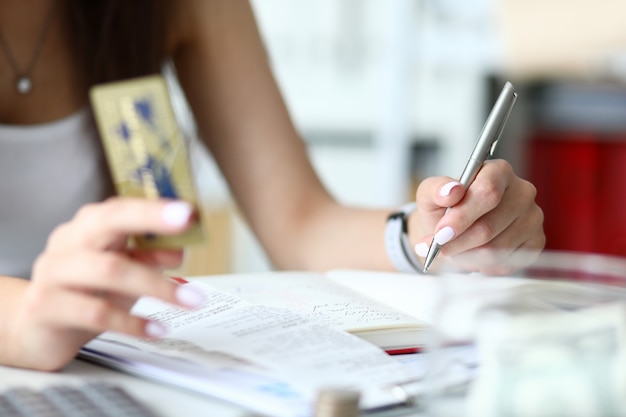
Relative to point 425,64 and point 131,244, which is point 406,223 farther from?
point 425,64

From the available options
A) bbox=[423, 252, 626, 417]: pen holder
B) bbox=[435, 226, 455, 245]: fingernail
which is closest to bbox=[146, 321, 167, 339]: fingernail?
bbox=[423, 252, 626, 417]: pen holder

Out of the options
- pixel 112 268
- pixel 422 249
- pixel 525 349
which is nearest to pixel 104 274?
pixel 112 268

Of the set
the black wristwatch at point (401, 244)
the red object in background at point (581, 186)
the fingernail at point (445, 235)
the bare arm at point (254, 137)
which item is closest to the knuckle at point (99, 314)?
the fingernail at point (445, 235)

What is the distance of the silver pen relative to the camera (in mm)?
708

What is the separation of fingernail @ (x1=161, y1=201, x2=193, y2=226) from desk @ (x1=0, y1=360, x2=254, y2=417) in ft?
0.36

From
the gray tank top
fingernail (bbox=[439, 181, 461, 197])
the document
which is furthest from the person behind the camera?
the gray tank top

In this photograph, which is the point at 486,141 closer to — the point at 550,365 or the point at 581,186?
the point at 550,365

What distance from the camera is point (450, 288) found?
436mm

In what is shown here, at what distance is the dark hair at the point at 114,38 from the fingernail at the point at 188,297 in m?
0.60

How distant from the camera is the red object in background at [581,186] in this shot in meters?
2.54

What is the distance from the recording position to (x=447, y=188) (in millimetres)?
688

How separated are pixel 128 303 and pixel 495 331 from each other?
0.22m

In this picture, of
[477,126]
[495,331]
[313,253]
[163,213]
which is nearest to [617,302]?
[495,331]

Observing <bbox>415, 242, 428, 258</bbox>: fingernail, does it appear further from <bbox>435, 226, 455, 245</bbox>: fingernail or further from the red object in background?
the red object in background
